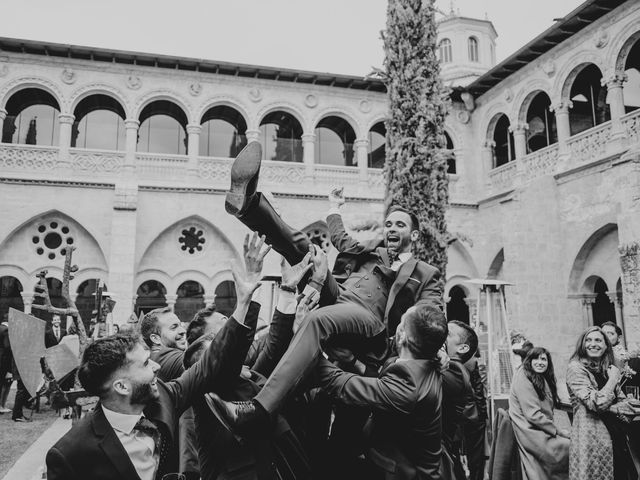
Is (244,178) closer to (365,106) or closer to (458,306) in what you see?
(365,106)

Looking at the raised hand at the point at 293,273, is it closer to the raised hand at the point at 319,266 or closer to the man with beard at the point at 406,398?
the raised hand at the point at 319,266

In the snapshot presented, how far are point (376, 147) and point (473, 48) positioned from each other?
12.2 meters

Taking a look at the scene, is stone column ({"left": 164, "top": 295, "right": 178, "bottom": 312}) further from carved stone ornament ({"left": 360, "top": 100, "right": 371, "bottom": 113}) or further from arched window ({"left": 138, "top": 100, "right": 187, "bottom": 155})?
carved stone ornament ({"left": 360, "top": 100, "right": 371, "bottom": 113})

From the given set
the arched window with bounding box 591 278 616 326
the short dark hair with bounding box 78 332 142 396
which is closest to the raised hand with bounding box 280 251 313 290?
the short dark hair with bounding box 78 332 142 396

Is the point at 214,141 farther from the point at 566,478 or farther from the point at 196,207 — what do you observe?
the point at 566,478

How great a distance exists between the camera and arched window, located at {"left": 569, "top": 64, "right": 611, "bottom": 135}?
16.6m

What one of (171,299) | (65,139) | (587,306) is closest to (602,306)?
(587,306)

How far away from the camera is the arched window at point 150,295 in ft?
59.6

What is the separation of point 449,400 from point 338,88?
56.8 feet

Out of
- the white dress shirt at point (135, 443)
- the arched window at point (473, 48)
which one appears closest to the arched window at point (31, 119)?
the white dress shirt at point (135, 443)

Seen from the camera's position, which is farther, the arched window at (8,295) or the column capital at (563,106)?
the arched window at (8,295)

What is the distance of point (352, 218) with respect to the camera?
61.1 feet

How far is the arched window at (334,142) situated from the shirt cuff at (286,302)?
17.8 meters

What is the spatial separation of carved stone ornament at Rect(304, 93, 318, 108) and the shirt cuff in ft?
56.8
